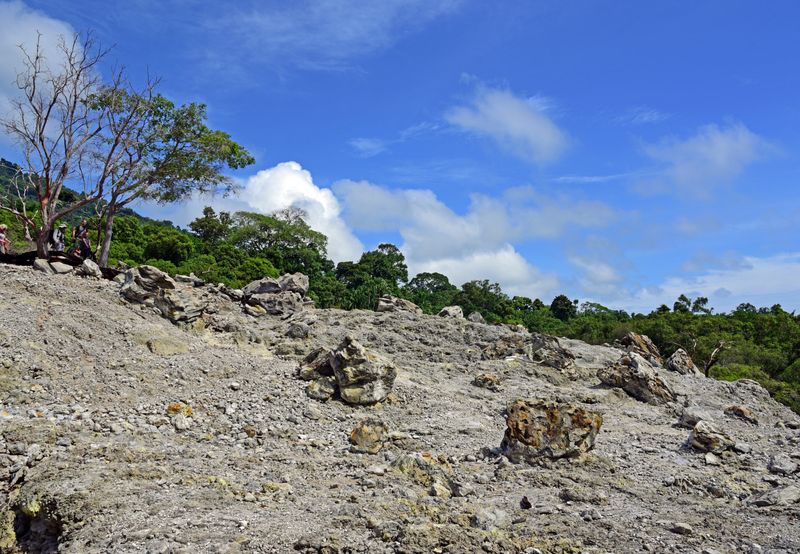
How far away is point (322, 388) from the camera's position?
11.6 meters

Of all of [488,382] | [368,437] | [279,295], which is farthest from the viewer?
[279,295]

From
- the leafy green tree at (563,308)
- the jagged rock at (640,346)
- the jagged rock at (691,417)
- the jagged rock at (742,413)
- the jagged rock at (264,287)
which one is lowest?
the jagged rock at (691,417)

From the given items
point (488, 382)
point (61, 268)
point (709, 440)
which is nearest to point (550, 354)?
point (488, 382)

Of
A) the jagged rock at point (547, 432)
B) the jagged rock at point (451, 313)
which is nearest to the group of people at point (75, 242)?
the jagged rock at point (451, 313)

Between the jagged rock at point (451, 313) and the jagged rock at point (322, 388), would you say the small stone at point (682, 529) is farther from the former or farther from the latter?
the jagged rock at point (451, 313)

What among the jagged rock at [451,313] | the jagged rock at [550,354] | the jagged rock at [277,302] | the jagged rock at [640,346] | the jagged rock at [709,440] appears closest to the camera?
the jagged rock at [709,440]

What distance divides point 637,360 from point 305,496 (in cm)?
1181

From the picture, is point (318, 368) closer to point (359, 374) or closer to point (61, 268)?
point (359, 374)

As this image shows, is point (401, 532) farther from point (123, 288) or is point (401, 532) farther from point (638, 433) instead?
point (123, 288)

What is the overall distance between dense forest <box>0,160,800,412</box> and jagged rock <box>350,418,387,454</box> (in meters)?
14.4

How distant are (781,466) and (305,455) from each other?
755cm

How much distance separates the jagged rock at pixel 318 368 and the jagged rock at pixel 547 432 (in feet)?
13.6

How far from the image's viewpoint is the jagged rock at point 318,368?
1228 centimetres

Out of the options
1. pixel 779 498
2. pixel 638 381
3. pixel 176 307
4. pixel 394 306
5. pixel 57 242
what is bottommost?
pixel 779 498
